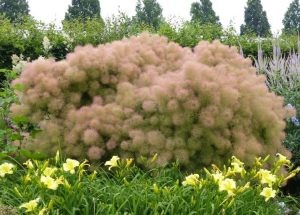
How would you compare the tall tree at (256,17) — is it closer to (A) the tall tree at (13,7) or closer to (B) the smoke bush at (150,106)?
(A) the tall tree at (13,7)

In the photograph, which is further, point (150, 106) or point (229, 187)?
point (150, 106)

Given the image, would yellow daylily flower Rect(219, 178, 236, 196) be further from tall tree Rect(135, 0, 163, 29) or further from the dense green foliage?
tall tree Rect(135, 0, 163, 29)

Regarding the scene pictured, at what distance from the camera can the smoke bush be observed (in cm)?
432

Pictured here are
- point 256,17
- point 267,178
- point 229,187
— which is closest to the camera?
point 229,187

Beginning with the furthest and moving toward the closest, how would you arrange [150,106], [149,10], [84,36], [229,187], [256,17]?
[256,17] < [149,10] < [84,36] < [150,106] < [229,187]

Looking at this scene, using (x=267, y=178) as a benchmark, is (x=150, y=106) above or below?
above

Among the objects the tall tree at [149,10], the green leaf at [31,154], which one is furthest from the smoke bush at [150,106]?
the tall tree at [149,10]

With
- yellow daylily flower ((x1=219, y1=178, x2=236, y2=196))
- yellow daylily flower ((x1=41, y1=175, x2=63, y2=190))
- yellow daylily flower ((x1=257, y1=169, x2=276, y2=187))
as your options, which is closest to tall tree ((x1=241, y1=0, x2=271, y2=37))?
yellow daylily flower ((x1=257, y1=169, x2=276, y2=187))

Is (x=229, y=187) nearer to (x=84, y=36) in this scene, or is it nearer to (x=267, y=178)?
(x=267, y=178)

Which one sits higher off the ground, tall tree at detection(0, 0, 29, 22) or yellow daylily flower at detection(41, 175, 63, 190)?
yellow daylily flower at detection(41, 175, 63, 190)

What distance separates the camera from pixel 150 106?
14.3 ft

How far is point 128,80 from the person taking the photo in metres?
4.86

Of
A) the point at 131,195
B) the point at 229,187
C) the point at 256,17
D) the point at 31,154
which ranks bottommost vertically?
the point at 256,17

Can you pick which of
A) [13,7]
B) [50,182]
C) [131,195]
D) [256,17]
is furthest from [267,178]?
[256,17]
